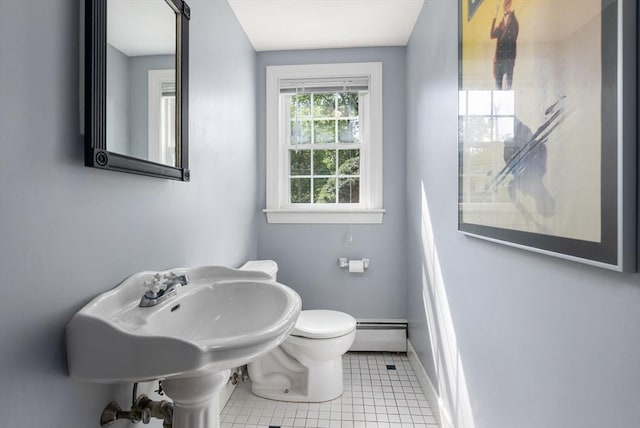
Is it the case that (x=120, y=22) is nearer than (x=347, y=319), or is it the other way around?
(x=120, y=22)

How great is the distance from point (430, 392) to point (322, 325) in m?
0.71

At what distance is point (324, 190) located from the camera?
8.54 ft

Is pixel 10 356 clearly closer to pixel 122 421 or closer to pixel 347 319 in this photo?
pixel 122 421

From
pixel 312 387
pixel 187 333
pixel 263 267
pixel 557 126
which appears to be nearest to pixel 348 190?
pixel 263 267

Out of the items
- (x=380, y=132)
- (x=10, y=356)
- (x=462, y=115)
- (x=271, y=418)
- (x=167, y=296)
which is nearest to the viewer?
(x=10, y=356)

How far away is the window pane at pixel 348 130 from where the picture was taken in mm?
2584

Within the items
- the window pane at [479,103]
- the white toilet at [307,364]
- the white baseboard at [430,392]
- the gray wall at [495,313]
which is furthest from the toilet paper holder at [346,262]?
the window pane at [479,103]

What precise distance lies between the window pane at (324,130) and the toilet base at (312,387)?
1616 mm

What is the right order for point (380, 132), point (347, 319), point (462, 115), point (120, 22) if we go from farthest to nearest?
point (380, 132) → point (347, 319) → point (462, 115) → point (120, 22)

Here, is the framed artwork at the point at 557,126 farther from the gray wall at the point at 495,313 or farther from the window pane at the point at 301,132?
the window pane at the point at 301,132

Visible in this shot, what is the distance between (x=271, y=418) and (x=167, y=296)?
3.69ft

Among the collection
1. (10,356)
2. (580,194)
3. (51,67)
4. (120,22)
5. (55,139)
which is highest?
(120,22)

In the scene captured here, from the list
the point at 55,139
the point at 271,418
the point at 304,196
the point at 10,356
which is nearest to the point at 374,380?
the point at 271,418

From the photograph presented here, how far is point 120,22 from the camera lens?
0.93 metres
